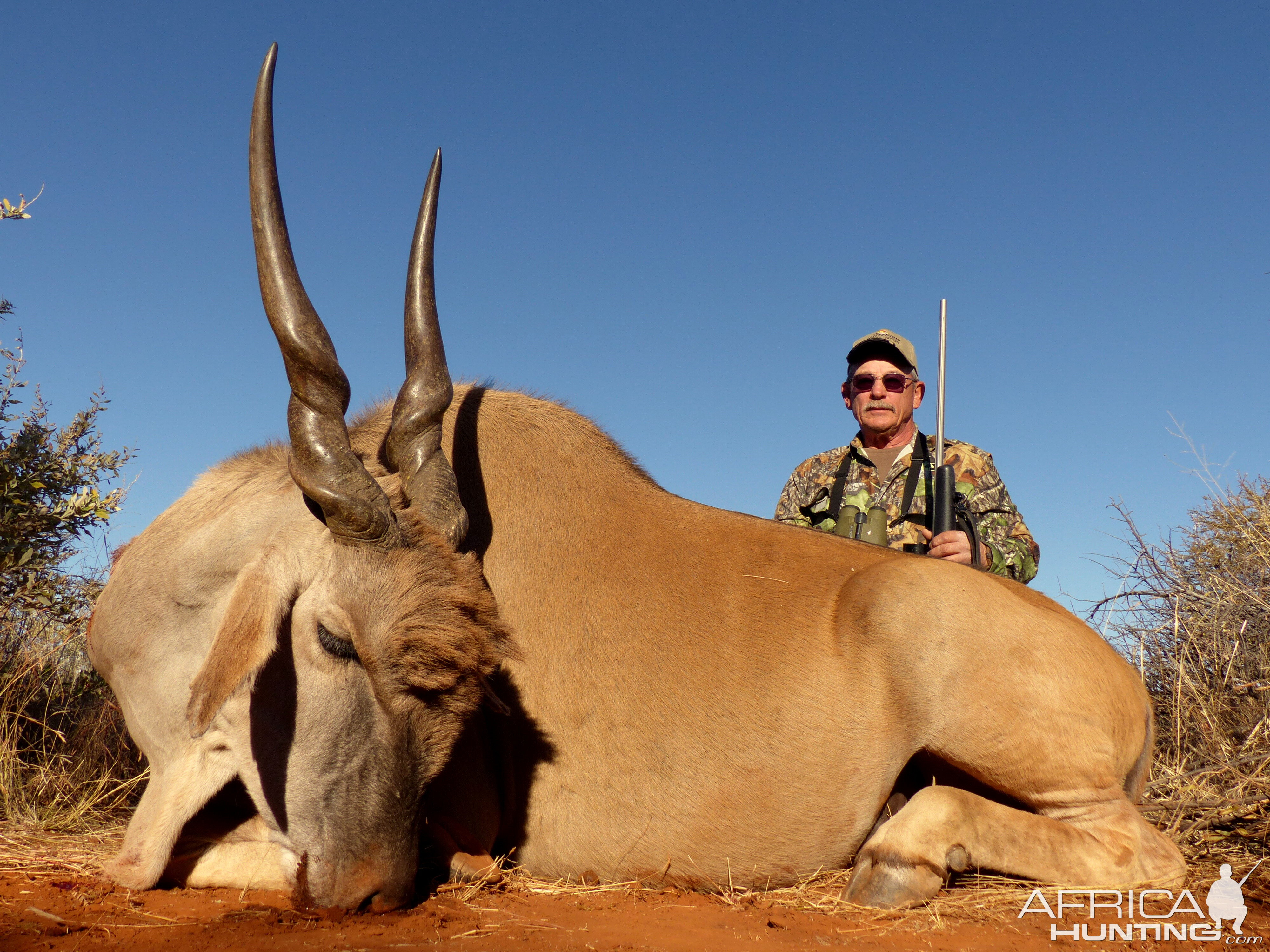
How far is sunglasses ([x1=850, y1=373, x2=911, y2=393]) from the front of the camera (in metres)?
6.74

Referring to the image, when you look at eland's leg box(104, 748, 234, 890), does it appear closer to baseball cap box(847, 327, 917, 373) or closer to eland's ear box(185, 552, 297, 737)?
eland's ear box(185, 552, 297, 737)

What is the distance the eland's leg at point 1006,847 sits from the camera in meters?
3.19

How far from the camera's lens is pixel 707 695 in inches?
133

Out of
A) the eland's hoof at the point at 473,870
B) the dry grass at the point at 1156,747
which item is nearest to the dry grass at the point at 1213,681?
the dry grass at the point at 1156,747

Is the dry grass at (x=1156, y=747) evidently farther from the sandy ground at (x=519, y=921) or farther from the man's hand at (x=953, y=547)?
the man's hand at (x=953, y=547)

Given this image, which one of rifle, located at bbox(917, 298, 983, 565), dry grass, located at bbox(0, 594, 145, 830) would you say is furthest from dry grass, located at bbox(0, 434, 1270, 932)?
rifle, located at bbox(917, 298, 983, 565)

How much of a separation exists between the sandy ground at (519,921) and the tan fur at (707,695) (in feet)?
0.48

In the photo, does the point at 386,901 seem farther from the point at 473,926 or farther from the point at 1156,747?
the point at 1156,747

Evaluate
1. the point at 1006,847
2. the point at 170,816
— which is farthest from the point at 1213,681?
the point at 170,816

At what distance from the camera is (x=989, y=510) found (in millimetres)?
6328

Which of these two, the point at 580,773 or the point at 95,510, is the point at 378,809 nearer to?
the point at 580,773

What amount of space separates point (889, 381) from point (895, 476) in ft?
2.21

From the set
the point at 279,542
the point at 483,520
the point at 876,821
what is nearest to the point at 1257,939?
the point at 876,821

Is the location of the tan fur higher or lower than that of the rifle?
lower
